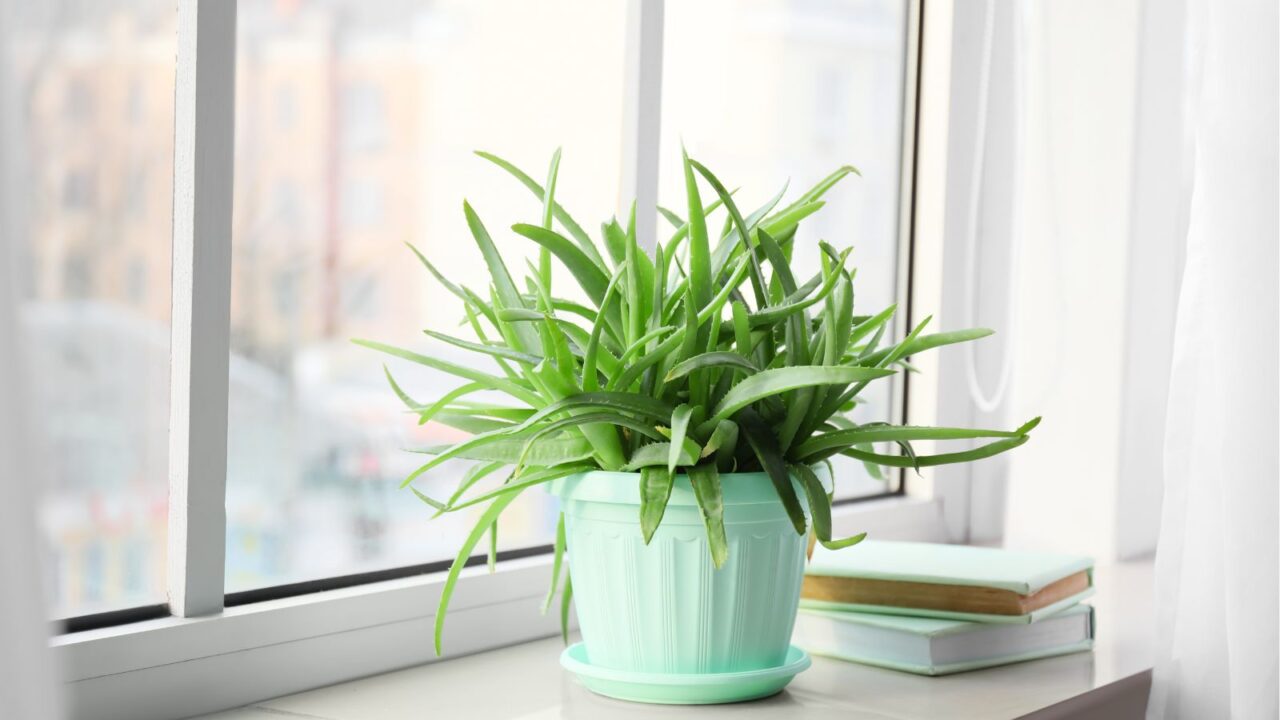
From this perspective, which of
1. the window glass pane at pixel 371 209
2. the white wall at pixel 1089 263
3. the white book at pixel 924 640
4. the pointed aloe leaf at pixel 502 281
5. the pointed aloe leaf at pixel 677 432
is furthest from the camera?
the white wall at pixel 1089 263

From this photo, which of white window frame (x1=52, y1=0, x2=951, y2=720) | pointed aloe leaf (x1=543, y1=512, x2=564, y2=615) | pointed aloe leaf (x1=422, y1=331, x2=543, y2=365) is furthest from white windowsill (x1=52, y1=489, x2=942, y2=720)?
pointed aloe leaf (x1=422, y1=331, x2=543, y2=365)

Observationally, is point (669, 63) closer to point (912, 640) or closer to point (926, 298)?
point (926, 298)

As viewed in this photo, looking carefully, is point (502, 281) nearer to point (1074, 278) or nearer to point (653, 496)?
point (653, 496)

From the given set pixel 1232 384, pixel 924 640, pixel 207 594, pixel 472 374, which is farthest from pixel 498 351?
pixel 1232 384

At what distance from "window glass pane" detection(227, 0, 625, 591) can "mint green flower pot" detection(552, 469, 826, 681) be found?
0.22 meters

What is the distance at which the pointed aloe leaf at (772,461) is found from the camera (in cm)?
69

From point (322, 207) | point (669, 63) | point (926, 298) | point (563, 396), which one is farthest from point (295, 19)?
point (926, 298)

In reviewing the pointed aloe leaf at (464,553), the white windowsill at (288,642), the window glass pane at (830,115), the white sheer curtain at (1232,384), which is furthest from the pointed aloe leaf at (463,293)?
the window glass pane at (830,115)

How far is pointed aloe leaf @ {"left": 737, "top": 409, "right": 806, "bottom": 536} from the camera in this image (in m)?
0.69

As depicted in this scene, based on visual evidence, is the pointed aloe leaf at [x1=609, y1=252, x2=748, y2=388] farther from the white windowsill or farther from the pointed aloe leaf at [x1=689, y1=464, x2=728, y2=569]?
the white windowsill

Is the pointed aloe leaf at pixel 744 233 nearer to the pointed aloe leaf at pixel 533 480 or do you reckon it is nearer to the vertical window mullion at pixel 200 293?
the pointed aloe leaf at pixel 533 480

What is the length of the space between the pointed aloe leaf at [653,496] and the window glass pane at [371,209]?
0.94 ft

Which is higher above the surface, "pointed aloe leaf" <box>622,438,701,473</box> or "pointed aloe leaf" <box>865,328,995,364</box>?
"pointed aloe leaf" <box>865,328,995,364</box>

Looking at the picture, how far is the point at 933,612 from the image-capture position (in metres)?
0.89
